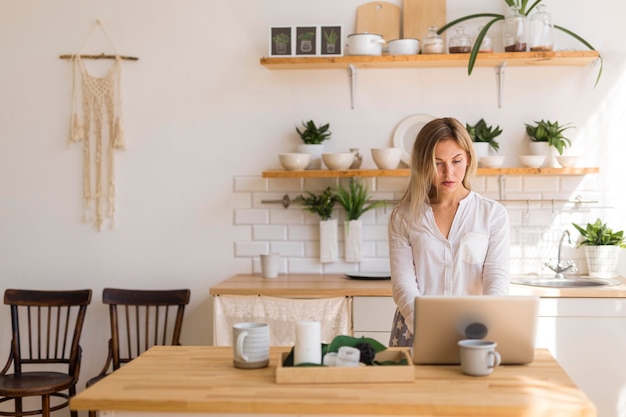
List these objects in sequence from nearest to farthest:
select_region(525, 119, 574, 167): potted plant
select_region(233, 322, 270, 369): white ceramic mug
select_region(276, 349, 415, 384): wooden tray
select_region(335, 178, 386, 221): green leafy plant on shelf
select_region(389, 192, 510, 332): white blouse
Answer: select_region(276, 349, 415, 384): wooden tray, select_region(233, 322, 270, 369): white ceramic mug, select_region(389, 192, 510, 332): white blouse, select_region(525, 119, 574, 167): potted plant, select_region(335, 178, 386, 221): green leafy plant on shelf

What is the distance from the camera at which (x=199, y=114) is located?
4.65 metres

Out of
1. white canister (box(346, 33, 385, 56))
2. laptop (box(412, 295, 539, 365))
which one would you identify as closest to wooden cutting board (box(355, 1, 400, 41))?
white canister (box(346, 33, 385, 56))

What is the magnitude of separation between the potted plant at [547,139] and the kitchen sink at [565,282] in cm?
63

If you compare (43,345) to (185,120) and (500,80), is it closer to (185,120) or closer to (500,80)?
(185,120)

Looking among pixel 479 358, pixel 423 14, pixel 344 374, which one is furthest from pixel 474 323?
pixel 423 14

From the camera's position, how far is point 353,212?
4516mm

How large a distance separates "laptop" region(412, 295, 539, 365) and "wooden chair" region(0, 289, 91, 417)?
2.34 m

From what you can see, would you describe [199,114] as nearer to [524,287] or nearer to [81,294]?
[81,294]

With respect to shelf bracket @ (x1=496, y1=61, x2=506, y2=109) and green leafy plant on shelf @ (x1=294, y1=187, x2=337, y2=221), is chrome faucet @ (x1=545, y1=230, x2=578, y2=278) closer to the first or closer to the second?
shelf bracket @ (x1=496, y1=61, x2=506, y2=109)

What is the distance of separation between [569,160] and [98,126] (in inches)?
104

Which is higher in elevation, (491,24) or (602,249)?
(491,24)

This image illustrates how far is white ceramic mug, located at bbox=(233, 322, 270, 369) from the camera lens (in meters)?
2.35

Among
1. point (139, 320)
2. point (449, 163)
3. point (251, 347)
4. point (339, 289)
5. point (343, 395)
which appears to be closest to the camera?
point (343, 395)

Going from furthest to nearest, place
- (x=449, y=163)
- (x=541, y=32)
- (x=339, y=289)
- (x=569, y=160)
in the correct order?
(x=569, y=160)
(x=541, y=32)
(x=339, y=289)
(x=449, y=163)
